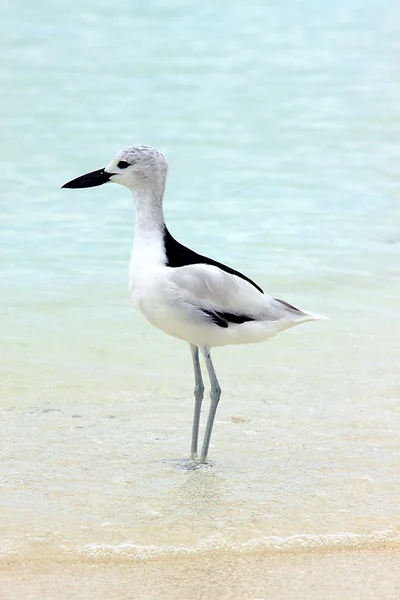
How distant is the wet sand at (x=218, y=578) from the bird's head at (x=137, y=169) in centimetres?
206

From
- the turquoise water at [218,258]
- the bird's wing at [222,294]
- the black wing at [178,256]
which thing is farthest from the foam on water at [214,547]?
the black wing at [178,256]

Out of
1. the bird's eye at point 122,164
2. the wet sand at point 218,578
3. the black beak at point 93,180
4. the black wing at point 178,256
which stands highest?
the bird's eye at point 122,164

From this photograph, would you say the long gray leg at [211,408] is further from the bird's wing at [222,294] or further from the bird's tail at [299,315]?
the bird's tail at [299,315]

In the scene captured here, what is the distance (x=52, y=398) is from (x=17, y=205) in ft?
22.0

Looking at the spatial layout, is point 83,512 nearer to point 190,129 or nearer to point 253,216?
point 253,216

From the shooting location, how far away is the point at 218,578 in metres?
5.26

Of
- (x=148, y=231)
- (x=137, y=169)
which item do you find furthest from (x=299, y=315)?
(x=137, y=169)

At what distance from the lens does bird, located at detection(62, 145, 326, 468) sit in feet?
20.8

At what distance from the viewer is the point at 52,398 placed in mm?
7746

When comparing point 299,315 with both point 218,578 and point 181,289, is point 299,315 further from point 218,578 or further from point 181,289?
point 218,578

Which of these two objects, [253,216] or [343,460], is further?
[253,216]

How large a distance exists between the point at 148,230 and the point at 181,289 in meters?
0.40

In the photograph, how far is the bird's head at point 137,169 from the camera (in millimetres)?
6551

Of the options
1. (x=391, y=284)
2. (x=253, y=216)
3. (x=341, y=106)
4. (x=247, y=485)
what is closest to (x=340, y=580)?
(x=247, y=485)
